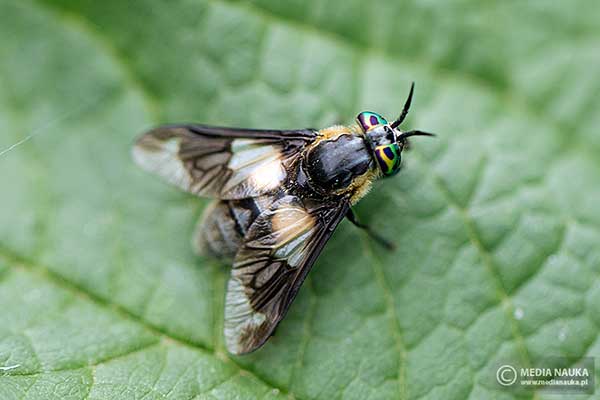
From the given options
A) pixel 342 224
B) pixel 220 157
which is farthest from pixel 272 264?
pixel 220 157

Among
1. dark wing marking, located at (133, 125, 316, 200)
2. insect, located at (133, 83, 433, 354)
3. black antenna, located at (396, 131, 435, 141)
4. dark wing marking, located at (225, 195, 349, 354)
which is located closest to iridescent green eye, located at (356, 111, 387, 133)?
insect, located at (133, 83, 433, 354)

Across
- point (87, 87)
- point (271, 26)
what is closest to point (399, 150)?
point (271, 26)

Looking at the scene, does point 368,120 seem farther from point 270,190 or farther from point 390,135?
point 270,190

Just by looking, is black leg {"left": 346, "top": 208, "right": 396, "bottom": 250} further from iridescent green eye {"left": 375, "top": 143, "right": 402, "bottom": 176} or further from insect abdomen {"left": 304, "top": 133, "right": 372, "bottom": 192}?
iridescent green eye {"left": 375, "top": 143, "right": 402, "bottom": 176}

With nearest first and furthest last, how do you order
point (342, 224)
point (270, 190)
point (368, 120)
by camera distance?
1. point (368, 120)
2. point (270, 190)
3. point (342, 224)

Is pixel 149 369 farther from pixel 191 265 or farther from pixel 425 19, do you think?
pixel 425 19

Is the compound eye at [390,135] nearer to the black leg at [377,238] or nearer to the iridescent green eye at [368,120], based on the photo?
the iridescent green eye at [368,120]
